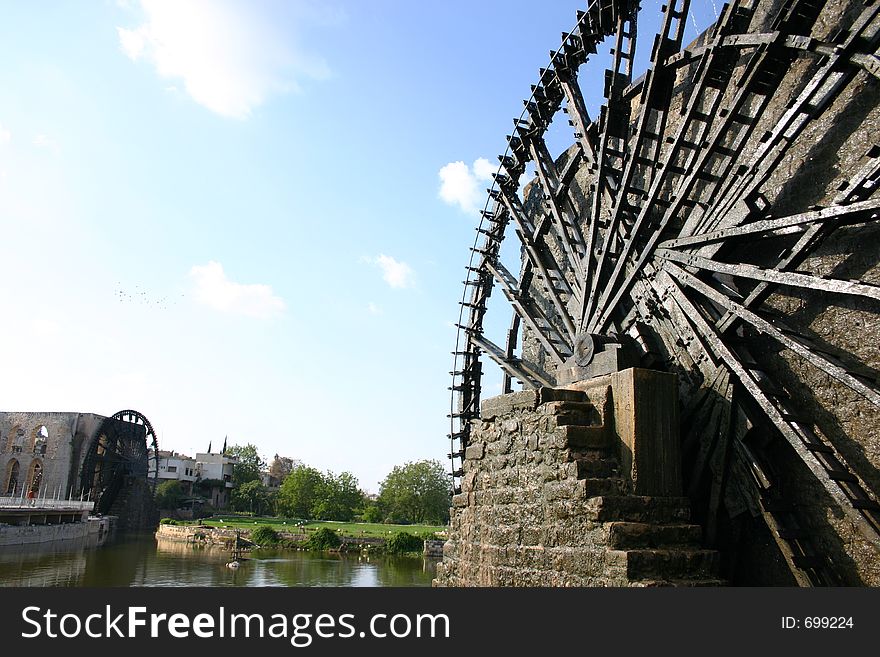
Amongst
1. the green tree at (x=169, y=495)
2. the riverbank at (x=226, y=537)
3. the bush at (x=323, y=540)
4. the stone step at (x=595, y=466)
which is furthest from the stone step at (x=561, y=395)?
the green tree at (x=169, y=495)

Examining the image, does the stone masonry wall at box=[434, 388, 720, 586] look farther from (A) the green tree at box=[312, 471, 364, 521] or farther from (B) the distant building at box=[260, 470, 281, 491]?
(B) the distant building at box=[260, 470, 281, 491]

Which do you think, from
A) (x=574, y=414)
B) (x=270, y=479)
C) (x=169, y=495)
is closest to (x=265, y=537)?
(x=169, y=495)

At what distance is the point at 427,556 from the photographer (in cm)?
3247

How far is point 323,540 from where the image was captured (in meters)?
37.7

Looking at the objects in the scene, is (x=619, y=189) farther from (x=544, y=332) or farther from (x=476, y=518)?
(x=476, y=518)

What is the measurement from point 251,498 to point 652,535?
66.6 m

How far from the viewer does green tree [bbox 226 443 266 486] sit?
71812 millimetres

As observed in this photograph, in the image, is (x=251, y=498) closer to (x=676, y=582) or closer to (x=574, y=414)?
(x=574, y=414)

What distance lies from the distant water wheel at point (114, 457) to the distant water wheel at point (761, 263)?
5029 centimetres

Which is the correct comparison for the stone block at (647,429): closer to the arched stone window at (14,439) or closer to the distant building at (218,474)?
the arched stone window at (14,439)

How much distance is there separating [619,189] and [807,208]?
230cm

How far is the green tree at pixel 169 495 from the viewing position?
6050cm

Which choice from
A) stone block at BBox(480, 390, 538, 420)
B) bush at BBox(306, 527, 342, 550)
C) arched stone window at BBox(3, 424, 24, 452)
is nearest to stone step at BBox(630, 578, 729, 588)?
stone block at BBox(480, 390, 538, 420)
